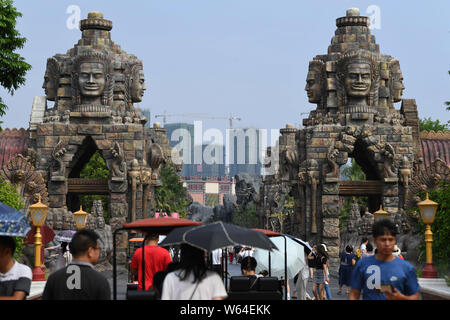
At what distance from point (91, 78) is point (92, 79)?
74 millimetres

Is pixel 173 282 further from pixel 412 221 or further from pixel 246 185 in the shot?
pixel 246 185

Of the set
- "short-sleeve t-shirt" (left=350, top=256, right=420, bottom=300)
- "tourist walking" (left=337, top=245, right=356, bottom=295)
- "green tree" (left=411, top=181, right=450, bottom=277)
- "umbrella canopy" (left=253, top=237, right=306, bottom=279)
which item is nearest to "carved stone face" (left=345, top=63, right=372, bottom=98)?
"green tree" (left=411, top=181, right=450, bottom=277)

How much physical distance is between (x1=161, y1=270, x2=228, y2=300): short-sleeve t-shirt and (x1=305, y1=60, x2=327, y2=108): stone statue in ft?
111

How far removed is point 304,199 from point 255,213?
195 ft

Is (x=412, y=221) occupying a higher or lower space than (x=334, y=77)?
lower

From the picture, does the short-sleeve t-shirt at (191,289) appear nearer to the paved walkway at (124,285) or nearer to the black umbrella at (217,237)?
the black umbrella at (217,237)

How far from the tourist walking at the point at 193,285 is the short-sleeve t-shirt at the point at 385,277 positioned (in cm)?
152

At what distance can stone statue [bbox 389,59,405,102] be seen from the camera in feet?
145

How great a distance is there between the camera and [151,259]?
15117 millimetres

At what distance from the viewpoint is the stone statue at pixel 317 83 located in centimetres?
4419

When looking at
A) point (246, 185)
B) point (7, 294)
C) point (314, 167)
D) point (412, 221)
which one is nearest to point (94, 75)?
point (314, 167)

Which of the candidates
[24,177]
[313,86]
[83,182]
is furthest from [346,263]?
[83,182]

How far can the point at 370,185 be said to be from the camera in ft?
144

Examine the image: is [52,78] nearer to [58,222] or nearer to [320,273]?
[58,222]
